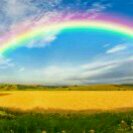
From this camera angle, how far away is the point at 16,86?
113 metres

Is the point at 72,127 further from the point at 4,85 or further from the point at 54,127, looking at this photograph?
the point at 4,85

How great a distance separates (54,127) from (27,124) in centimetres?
79

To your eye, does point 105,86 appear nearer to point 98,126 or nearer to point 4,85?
point 4,85

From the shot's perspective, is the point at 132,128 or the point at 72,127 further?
the point at 72,127

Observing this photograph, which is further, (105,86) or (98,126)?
(105,86)

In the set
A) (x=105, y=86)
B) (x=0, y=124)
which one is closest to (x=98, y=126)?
(x=0, y=124)

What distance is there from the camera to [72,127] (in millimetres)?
11938

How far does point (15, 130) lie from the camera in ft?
38.5

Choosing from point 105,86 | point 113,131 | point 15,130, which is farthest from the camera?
point 105,86

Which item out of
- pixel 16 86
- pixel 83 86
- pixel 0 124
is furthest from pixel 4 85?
pixel 0 124

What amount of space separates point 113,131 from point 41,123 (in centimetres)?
224

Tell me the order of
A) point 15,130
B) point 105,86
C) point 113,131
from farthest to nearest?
point 105,86, point 15,130, point 113,131

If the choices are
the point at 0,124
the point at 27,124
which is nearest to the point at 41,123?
the point at 27,124

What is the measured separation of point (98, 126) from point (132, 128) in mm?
1292
